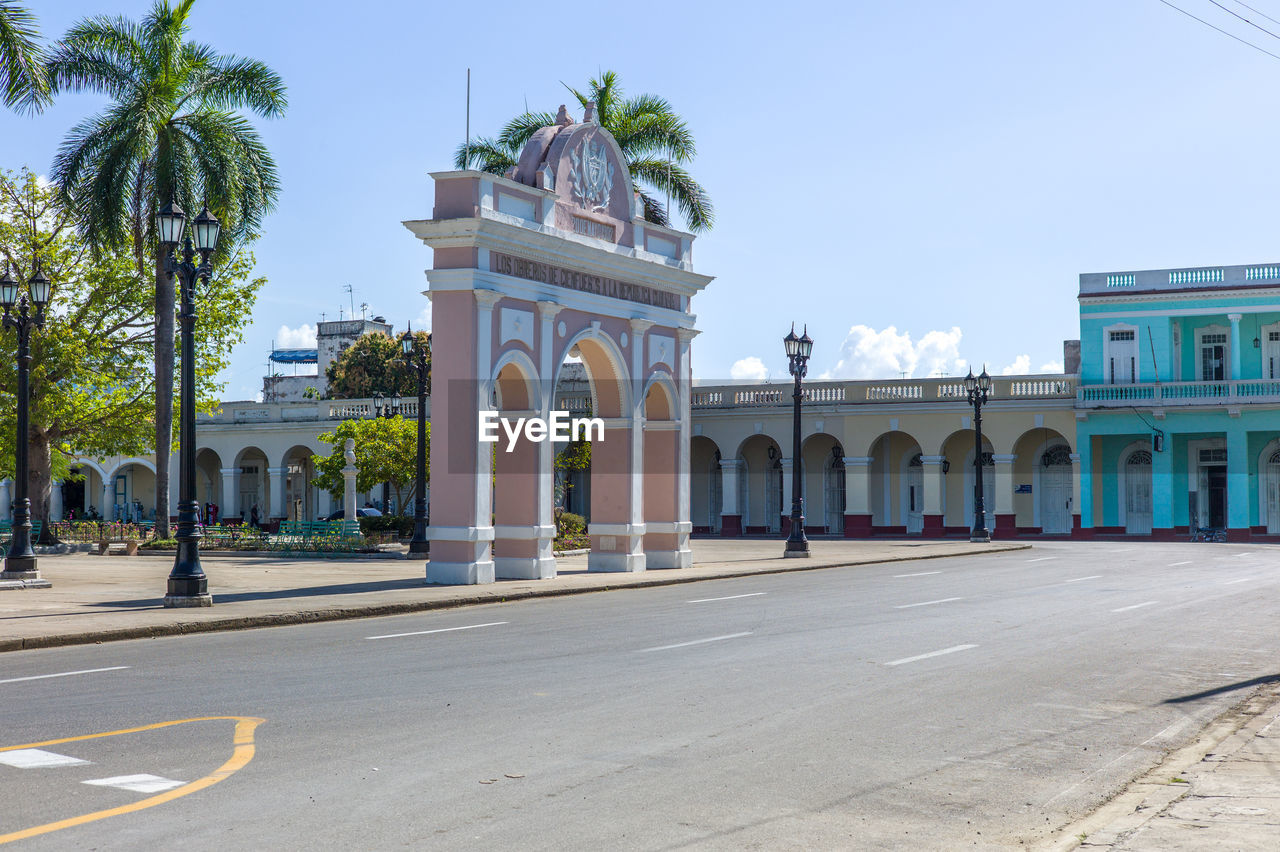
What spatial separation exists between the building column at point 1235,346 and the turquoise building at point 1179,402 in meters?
0.04

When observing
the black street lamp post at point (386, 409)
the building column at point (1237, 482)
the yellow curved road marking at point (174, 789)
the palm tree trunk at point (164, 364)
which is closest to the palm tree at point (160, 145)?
the palm tree trunk at point (164, 364)

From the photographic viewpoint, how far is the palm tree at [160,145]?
33688 mm

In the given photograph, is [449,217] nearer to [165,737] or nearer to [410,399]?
[165,737]

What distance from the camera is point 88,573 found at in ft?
87.5

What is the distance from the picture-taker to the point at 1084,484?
160ft

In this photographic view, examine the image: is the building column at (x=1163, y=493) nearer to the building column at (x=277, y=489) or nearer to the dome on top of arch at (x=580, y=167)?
the dome on top of arch at (x=580, y=167)

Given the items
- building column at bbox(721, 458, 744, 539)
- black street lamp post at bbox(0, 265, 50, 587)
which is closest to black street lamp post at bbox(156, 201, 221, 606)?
black street lamp post at bbox(0, 265, 50, 587)

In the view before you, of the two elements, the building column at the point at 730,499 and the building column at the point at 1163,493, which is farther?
the building column at the point at 730,499

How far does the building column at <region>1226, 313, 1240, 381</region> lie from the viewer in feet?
157

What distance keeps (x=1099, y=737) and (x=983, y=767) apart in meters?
1.55

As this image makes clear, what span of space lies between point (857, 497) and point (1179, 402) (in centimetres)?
1224

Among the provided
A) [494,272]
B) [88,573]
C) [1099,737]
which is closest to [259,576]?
[88,573]

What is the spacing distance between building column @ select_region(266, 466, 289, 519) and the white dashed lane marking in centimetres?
5070

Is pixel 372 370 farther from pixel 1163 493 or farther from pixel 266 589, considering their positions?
pixel 266 589
